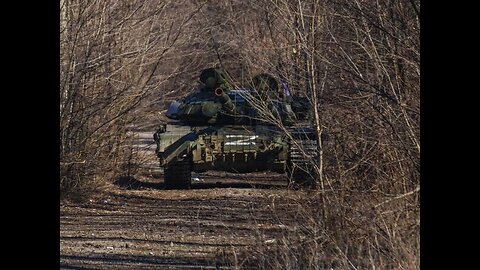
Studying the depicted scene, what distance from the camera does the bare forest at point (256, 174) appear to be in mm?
10836

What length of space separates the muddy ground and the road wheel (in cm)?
18

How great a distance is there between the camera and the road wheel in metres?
19.3

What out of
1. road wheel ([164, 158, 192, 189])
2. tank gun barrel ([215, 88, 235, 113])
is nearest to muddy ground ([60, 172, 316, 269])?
road wheel ([164, 158, 192, 189])

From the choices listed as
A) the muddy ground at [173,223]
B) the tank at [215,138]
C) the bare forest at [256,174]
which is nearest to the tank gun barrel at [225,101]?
the tank at [215,138]

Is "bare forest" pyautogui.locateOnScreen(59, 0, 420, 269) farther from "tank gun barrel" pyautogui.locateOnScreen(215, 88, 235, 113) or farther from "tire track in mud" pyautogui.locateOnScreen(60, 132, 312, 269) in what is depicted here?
"tank gun barrel" pyautogui.locateOnScreen(215, 88, 235, 113)

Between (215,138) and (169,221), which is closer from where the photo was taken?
(169,221)

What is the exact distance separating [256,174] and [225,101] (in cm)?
403

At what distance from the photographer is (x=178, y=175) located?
1967cm

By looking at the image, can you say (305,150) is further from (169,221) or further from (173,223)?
(169,221)

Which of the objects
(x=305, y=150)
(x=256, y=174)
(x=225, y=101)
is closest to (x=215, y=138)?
(x=225, y=101)

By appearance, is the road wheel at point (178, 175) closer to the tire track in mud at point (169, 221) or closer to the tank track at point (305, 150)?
the tire track in mud at point (169, 221)

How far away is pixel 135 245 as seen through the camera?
13602 millimetres
